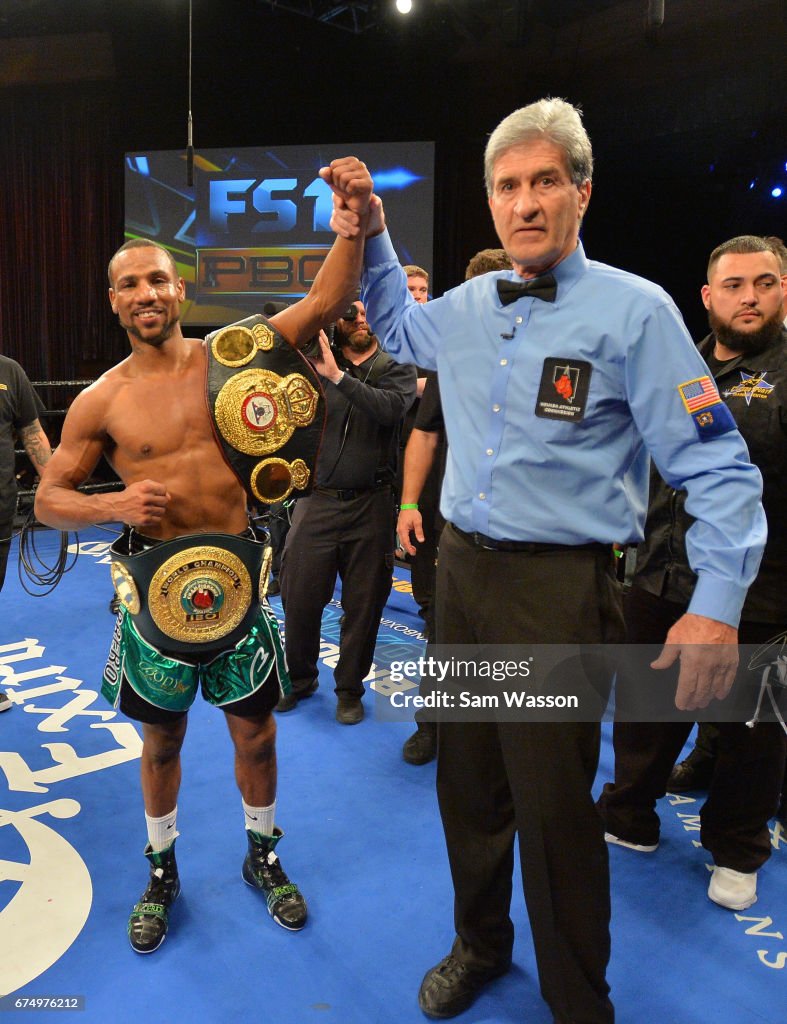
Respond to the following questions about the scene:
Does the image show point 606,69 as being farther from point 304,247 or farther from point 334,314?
point 334,314

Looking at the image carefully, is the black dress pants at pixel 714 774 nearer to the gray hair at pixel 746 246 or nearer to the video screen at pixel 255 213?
the gray hair at pixel 746 246

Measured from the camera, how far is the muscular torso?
181 centimetres

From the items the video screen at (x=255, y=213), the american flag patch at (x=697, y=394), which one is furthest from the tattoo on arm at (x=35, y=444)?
the video screen at (x=255, y=213)

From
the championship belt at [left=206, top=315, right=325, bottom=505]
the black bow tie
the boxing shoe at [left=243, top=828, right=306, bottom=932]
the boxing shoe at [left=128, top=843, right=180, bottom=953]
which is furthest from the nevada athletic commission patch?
the boxing shoe at [left=128, top=843, right=180, bottom=953]

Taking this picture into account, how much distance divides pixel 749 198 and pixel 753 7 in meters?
1.10

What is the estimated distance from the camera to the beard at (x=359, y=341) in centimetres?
300

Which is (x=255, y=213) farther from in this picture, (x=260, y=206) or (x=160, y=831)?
(x=160, y=831)

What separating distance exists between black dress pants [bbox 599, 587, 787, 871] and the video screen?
5159 millimetres

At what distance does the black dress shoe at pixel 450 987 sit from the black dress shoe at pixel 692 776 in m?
1.14

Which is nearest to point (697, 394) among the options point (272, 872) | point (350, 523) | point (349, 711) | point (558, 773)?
point (558, 773)

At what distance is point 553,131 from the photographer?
4.29ft

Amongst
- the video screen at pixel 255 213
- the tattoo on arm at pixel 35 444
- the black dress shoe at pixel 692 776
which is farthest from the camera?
the video screen at pixel 255 213

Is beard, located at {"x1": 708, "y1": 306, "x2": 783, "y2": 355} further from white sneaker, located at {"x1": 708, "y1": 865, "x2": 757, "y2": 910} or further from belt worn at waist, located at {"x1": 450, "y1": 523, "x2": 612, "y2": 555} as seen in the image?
white sneaker, located at {"x1": 708, "y1": 865, "x2": 757, "y2": 910}

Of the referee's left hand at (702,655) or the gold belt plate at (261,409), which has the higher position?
the gold belt plate at (261,409)
